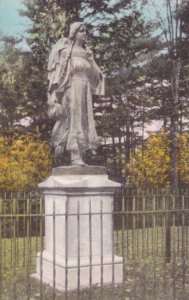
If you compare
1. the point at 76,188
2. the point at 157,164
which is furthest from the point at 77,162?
the point at 157,164

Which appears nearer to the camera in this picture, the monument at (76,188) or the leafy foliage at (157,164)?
the monument at (76,188)

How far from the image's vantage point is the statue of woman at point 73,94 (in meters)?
8.78

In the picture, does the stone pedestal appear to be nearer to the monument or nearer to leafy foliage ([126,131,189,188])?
the monument

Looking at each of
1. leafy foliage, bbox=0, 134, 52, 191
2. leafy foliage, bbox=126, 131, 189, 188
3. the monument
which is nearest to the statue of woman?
the monument

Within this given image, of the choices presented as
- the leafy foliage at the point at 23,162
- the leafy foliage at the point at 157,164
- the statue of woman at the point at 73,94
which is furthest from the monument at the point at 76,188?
the leafy foliage at the point at 157,164

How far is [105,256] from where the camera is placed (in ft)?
27.5

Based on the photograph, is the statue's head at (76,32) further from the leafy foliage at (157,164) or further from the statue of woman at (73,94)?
the leafy foliage at (157,164)

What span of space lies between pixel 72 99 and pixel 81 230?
2.18 m

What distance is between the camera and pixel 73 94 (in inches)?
347

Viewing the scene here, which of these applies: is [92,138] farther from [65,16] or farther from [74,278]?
[65,16]

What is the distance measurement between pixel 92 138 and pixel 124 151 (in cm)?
2368

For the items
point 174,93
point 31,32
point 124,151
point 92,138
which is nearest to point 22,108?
point 31,32

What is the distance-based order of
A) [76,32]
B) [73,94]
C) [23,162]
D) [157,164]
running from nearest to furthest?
[73,94], [76,32], [23,162], [157,164]

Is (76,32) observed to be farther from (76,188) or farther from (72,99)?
(76,188)
